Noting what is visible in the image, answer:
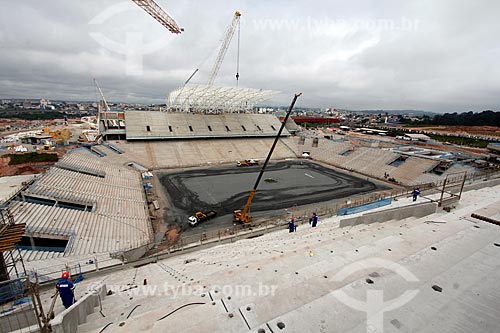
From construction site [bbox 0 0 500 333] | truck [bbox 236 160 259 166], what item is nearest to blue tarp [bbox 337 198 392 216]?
construction site [bbox 0 0 500 333]

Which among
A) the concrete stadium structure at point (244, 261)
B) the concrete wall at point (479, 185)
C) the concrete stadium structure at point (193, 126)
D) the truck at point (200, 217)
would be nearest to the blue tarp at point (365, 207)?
the concrete stadium structure at point (244, 261)

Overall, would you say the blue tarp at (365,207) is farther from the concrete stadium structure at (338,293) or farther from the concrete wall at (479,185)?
the concrete stadium structure at (338,293)

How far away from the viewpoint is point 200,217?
22297 millimetres

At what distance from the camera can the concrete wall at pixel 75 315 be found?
497 centimetres

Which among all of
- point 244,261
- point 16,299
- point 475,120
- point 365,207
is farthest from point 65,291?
point 475,120

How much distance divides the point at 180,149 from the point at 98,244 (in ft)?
111

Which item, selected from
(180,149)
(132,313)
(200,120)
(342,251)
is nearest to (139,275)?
(132,313)

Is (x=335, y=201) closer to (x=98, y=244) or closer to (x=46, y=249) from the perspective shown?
(x=98, y=244)

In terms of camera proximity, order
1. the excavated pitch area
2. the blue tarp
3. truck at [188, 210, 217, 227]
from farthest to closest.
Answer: the excavated pitch area → truck at [188, 210, 217, 227] → the blue tarp

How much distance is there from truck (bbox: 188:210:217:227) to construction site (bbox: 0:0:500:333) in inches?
5.4

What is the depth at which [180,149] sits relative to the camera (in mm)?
48438

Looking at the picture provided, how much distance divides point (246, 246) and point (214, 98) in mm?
52660

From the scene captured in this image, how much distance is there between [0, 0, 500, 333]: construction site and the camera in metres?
5.16

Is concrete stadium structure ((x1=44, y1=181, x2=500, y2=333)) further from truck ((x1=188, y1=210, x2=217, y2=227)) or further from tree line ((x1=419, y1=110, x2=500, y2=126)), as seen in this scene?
tree line ((x1=419, y1=110, x2=500, y2=126))
